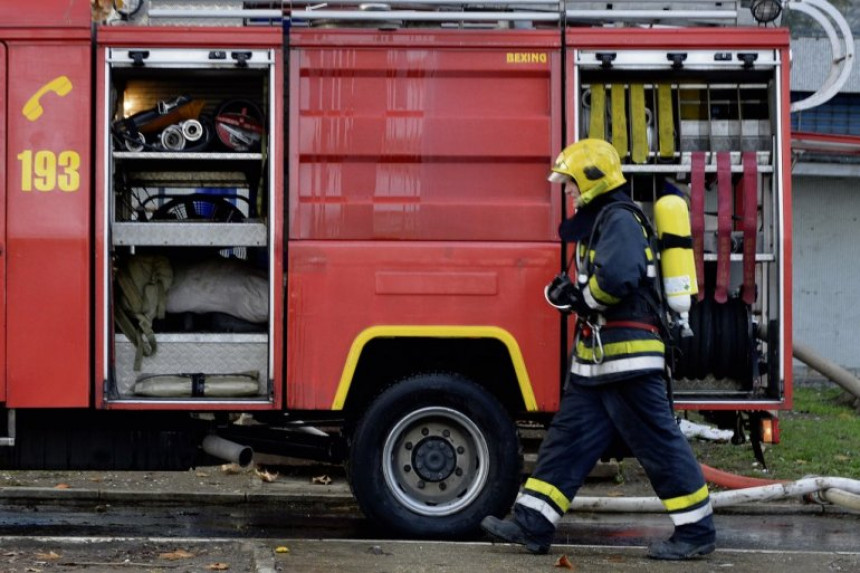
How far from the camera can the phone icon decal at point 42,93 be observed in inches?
287

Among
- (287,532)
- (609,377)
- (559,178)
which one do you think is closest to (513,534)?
(609,377)

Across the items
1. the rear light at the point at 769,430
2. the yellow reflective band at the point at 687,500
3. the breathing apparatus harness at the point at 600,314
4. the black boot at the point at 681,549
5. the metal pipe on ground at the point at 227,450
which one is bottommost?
the black boot at the point at 681,549

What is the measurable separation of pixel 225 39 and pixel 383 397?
197cm

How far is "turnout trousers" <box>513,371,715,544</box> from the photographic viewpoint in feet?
22.4

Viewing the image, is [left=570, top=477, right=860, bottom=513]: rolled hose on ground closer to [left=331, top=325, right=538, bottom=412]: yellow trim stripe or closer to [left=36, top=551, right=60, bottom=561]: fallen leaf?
[left=331, top=325, right=538, bottom=412]: yellow trim stripe

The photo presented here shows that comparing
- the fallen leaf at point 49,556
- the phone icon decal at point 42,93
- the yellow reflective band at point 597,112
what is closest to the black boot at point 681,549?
the yellow reflective band at point 597,112

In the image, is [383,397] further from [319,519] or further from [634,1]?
[634,1]

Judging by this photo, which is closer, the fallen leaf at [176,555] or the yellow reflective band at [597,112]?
the fallen leaf at [176,555]

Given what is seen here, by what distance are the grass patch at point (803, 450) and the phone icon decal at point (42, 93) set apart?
5126 mm

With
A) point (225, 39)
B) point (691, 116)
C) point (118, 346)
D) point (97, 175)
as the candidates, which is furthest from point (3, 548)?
point (691, 116)

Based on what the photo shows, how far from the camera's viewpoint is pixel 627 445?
709cm

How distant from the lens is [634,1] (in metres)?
7.50

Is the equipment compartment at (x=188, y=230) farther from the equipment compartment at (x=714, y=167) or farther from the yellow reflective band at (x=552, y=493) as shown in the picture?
the equipment compartment at (x=714, y=167)

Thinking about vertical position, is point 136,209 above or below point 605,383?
above
